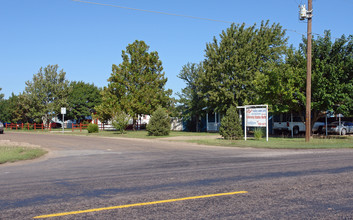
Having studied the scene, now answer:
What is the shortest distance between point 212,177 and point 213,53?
94.5 feet

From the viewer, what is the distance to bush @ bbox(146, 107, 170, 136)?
29.6 m

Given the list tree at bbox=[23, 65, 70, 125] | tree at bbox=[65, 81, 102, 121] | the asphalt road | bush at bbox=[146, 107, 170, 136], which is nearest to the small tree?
bush at bbox=[146, 107, 170, 136]

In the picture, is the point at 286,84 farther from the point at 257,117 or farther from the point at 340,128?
the point at 340,128

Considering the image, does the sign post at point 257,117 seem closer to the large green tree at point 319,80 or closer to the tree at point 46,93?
the large green tree at point 319,80

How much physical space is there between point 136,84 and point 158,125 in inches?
535

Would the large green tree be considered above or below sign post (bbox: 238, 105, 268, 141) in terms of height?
above

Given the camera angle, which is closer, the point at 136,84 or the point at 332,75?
the point at 332,75

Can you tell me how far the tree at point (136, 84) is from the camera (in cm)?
4047

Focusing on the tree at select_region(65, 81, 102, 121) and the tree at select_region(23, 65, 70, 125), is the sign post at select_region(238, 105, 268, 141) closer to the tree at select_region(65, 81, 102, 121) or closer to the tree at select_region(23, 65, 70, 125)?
the tree at select_region(23, 65, 70, 125)

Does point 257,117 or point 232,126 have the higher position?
point 257,117

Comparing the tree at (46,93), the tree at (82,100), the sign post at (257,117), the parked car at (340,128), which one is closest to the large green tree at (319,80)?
the sign post at (257,117)

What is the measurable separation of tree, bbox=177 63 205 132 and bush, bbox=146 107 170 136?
38.4ft

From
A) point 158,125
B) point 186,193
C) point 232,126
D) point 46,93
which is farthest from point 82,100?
point 186,193

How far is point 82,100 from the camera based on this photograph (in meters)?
65.8
